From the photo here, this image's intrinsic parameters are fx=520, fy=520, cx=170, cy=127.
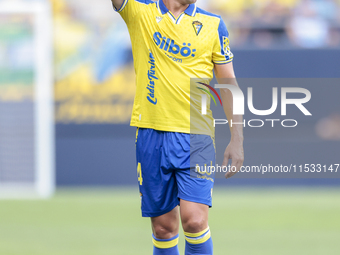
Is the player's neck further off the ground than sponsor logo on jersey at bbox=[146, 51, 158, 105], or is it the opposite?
the player's neck

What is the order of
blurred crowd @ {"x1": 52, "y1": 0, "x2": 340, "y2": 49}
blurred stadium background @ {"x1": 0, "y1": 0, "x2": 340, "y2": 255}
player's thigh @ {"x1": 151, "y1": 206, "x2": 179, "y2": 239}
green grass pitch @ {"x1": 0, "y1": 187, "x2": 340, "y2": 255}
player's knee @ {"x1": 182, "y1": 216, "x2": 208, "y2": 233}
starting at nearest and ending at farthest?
player's knee @ {"x1": 182, "y1": 216, "x2": 208, "y2": 233}
player's thigh @ {"x1": 151, "y1": 206, "x2": 179, "y2": 239}
green grass pitch @ {"x1": 0, "y1": 187, "x2": 340, "y2": 255}
blurred stadium background @ {"x1": 0, "y1": 0, "x2": 340, "y2": 255}
blurred crowd @ {"x1": 52, "y1": 0, "x2": 340, "y2": 49}

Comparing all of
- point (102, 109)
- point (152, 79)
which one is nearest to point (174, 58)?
point (152, 79)

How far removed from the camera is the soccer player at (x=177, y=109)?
11.6 ft

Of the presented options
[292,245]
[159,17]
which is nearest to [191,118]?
[159,17]

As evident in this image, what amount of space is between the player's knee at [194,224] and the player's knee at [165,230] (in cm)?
22

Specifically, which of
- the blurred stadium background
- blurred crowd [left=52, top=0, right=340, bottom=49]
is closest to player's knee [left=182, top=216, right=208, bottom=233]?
the blurred stadium background

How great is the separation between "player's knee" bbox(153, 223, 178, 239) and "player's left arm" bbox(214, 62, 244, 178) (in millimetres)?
545

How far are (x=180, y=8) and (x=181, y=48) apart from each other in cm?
30

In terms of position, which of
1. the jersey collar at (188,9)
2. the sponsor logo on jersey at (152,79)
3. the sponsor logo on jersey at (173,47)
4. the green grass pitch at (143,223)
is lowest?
the green grass pitch at (143,223)

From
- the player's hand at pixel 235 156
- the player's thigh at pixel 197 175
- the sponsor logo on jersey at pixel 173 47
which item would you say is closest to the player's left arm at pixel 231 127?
the player's hand at pixel 235 156

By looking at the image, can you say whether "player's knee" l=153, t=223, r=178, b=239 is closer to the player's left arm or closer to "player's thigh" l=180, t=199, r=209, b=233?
"player's thigh" l=180, t=199, r=209, b=233

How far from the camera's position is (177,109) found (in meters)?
3.60

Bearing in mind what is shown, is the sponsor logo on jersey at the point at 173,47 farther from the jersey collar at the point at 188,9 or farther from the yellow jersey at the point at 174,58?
the jersey collar at the point at 188,9

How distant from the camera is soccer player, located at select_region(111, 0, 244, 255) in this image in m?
3.53
